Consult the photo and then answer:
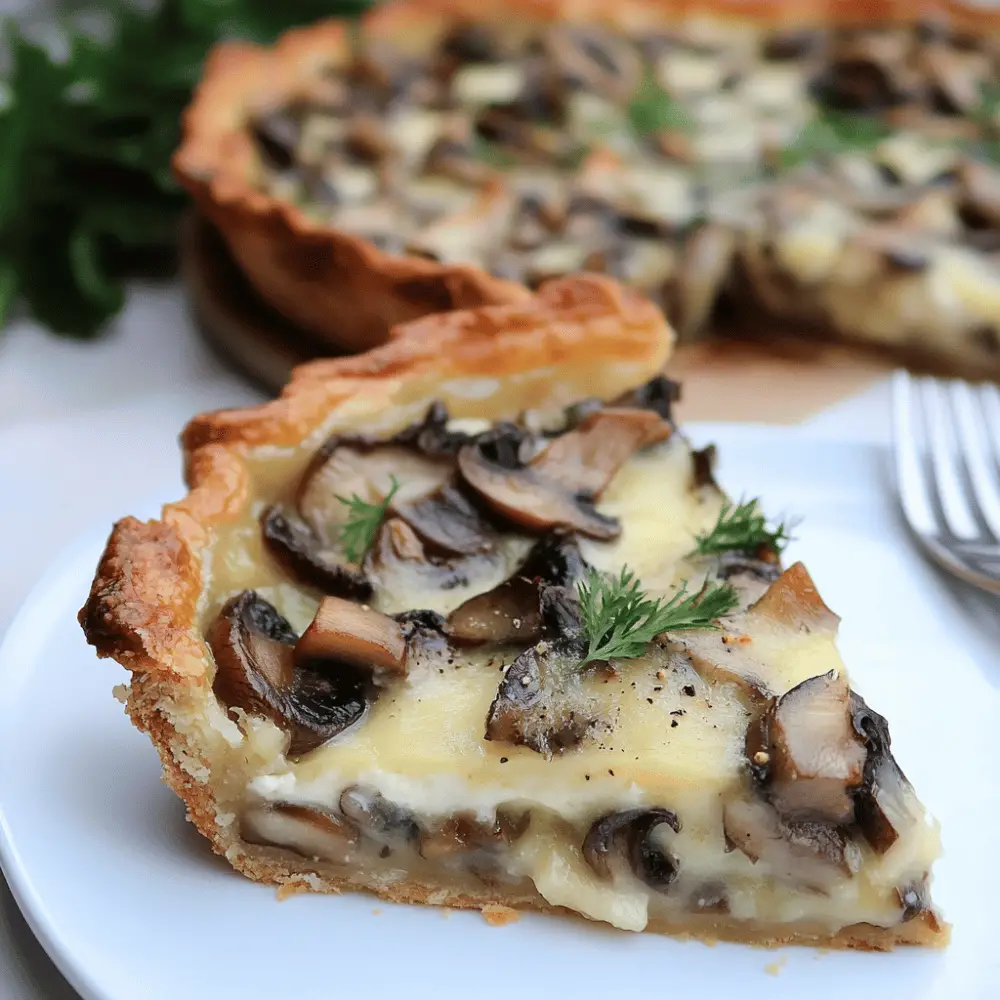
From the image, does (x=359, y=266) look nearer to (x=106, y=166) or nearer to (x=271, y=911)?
(x=106, y=166)

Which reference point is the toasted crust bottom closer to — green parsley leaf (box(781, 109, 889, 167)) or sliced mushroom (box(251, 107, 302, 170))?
sliced mushroom (box(251, 107, 302, 170))

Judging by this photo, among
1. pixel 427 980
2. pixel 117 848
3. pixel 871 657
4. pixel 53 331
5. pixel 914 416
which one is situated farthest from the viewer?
pixel 53 331

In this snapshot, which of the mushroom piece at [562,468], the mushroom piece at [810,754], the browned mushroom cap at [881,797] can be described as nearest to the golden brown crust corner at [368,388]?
the mushroom piece at [562,468]

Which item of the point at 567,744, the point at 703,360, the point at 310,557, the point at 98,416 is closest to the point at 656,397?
the point at 310,557

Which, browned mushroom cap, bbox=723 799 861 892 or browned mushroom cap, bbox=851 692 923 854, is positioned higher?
browned mushroom cap, bbox=851 692 923 854

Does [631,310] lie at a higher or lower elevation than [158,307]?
higher

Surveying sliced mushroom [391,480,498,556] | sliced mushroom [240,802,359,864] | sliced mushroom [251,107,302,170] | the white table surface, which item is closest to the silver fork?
the white table surface

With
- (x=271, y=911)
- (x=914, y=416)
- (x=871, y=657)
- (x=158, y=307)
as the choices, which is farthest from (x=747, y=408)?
(x=271, y=911)

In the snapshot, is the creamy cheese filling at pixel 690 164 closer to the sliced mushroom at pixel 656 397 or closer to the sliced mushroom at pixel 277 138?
the sliced mushroom at pixel 277 138
